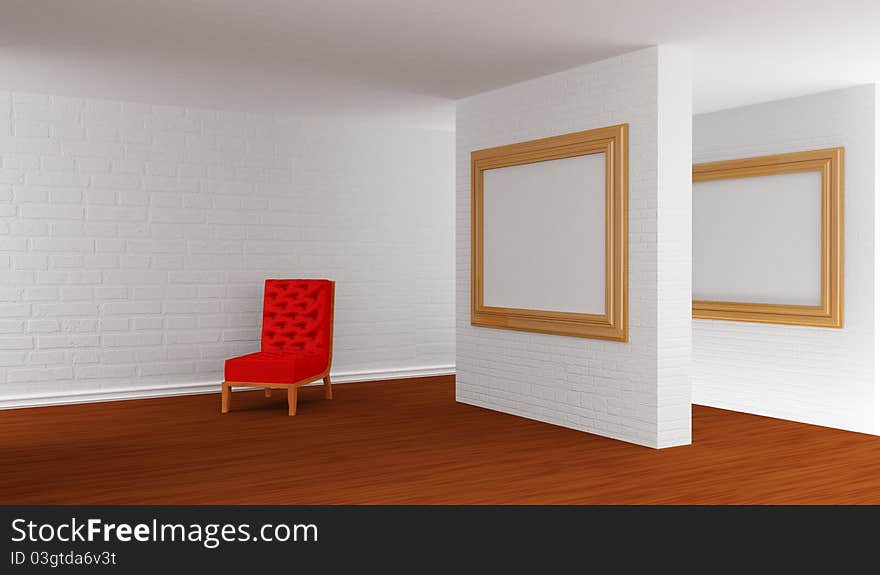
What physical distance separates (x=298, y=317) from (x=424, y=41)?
3111 mm

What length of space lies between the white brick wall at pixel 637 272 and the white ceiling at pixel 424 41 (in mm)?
211

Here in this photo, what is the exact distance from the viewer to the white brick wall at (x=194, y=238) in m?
7.39

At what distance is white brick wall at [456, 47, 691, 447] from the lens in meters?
5.77

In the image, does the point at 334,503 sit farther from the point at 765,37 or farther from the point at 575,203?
the point at 765,37

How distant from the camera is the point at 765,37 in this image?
5488 mm

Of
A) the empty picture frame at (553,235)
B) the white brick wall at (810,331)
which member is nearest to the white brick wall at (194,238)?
the empty picture frame at (553,235)

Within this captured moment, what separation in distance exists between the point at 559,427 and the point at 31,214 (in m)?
4.65

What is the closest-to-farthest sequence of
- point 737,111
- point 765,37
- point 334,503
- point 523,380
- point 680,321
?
point 334,503, point 765,37, point 680,321, point 523,380, point 737,111

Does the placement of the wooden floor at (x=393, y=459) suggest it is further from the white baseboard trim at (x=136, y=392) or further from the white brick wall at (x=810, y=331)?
the white brick wall at (x=810, y=331)

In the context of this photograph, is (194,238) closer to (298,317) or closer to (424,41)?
(298,317)

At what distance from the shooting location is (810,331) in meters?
6.96

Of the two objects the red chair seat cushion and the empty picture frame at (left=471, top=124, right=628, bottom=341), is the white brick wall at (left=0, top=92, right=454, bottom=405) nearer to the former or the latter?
the red chair seat cushion

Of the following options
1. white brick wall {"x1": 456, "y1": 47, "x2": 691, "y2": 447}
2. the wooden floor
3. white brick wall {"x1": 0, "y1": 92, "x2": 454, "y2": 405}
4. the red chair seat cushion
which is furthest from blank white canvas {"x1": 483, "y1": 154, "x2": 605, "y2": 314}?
white brick wall {"x1": 0, "y1": 92, "x2": 454, "y2": 405}

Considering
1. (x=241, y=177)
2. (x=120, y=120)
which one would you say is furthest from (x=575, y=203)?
(x=120, y=120)
